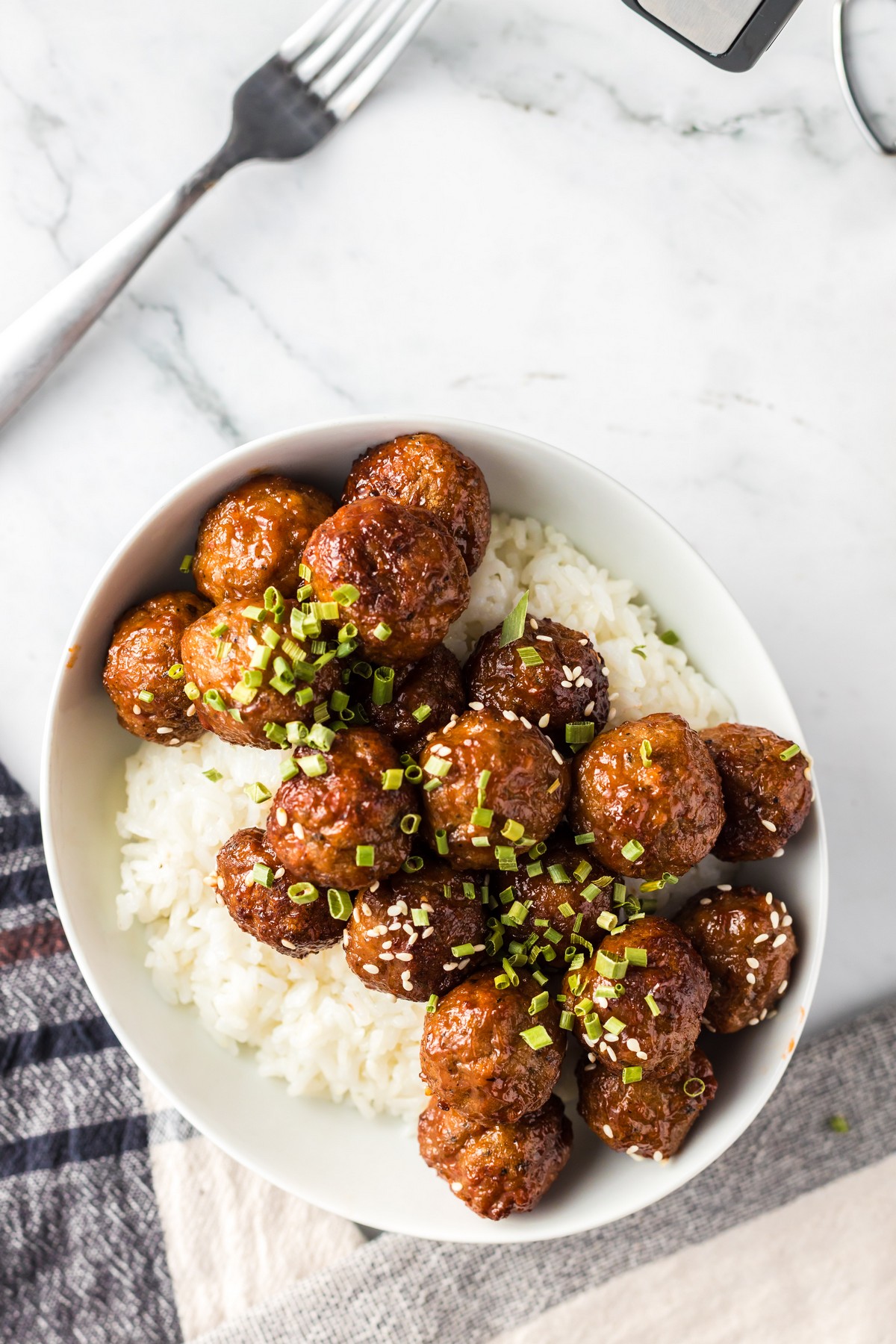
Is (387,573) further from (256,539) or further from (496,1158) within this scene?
(496,1158)

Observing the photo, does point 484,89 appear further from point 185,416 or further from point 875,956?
point 875,956

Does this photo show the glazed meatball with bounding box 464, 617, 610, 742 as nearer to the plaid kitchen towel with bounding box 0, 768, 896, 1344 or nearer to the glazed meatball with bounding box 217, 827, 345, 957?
the glazed meatball with bounding box 217, 827, 345, 957

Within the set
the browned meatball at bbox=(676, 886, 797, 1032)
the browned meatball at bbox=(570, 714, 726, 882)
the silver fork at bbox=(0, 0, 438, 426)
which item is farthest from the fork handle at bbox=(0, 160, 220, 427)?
the browned meatball at bbox=(676, 886, 797, 1032)

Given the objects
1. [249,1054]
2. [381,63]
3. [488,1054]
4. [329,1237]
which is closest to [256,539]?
[488,1054]

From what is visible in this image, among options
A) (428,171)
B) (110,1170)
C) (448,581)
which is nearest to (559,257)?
(428,171)

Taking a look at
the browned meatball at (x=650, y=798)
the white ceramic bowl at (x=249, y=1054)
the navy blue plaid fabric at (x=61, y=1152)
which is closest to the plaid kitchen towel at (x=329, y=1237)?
the navy blue plaid fabric at (x=61, y=1152)

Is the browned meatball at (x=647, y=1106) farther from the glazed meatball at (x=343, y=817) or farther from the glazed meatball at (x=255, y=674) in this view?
the glazed meatball at (x=255, y=674)
